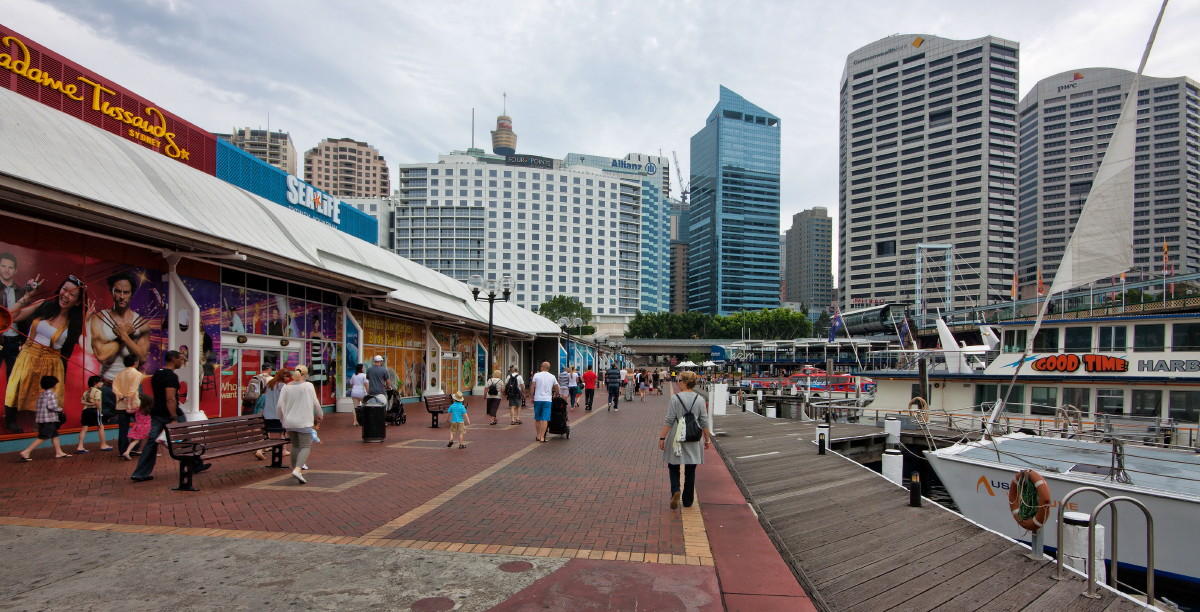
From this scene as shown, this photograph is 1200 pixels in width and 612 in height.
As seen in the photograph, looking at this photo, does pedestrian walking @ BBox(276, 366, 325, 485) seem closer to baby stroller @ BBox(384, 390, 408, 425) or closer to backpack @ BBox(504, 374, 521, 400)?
baby stroller @ BBox(384, 390, 408, 425)

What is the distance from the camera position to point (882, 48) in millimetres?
152375

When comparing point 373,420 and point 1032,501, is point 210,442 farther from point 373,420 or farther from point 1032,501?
point 1032,501

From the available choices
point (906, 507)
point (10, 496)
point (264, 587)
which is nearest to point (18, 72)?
point (10, 496)

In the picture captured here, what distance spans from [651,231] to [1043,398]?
149550mm

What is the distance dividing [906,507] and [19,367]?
44.1 feet

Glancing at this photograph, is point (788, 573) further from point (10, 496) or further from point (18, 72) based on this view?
point (18, 72)

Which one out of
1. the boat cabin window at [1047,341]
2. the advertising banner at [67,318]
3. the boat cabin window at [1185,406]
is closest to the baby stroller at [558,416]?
the advertising banner at [67,318]

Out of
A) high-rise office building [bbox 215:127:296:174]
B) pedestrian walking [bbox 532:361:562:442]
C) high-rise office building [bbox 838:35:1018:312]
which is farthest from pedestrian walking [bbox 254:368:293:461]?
high-rise office building [bbox 215:127:296:174]

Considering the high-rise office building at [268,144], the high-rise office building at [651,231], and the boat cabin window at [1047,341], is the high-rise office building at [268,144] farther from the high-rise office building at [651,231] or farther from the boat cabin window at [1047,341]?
the boat cabin window at [1047,341]

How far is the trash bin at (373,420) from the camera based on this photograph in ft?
40.8

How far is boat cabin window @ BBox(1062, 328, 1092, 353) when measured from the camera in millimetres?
17484

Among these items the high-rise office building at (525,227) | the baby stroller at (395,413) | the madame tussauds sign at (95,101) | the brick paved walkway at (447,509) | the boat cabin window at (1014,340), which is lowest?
the baby stroller at (395,413)

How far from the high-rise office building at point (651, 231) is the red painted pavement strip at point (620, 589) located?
5804 inches

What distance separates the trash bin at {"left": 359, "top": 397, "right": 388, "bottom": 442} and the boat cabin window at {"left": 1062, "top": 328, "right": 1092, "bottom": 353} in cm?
1850
